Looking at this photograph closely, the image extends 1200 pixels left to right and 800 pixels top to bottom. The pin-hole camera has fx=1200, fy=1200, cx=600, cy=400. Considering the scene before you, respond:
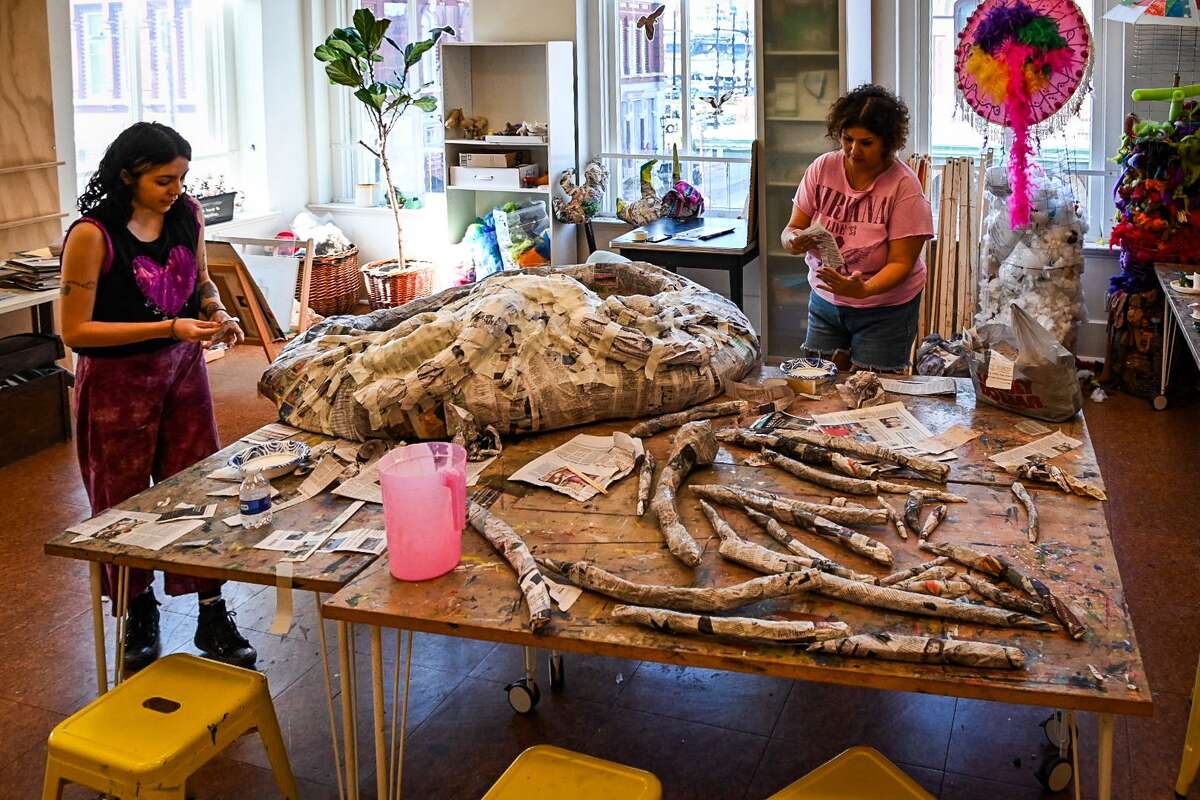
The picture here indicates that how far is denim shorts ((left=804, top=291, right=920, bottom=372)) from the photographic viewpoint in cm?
371

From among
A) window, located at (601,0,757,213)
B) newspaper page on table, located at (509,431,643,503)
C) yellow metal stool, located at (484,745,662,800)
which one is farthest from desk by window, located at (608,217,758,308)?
yellow metal stool, located at (484,745,662,800)

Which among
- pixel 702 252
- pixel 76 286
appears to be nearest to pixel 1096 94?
pixel 702 252

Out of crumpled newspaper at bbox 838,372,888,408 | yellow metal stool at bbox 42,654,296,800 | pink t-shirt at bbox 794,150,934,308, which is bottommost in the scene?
yellow metal stool at bbox 42,654,296,800

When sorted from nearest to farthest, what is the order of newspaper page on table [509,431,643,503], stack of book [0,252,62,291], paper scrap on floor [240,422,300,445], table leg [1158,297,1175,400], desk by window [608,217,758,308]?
newspaper page on table [509,431,643,503], paper scrap on floor [240,422,300,445], stack of book [0,252,62,291], table leg [1158,297,1175,400], desk by window [608,217,758,308]

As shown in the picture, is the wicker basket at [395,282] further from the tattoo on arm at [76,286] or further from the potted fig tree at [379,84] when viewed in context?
the tattoo on arm at [76,286]

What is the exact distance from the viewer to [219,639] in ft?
10.2

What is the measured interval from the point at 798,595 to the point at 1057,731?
37.1 inches

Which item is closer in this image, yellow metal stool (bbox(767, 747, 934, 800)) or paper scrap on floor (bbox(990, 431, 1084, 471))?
yellow metal stool (bbox(767, 747, 934, 800))

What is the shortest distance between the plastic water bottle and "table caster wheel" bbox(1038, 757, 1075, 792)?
170cm

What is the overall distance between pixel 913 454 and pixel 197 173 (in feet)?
18.4

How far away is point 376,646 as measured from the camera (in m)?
2.10

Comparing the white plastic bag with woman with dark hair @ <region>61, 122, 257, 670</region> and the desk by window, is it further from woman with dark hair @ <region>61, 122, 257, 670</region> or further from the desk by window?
the desk by window

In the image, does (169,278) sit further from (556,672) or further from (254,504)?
(556,672)

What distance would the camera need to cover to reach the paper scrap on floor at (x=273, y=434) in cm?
293
